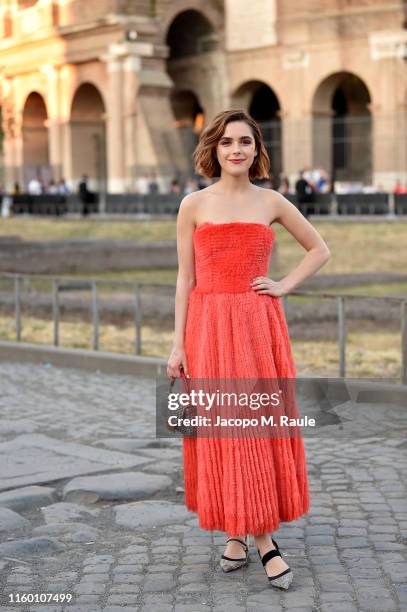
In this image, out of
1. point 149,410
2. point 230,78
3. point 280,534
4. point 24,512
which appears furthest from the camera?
point 230,78

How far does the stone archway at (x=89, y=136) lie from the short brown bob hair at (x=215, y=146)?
43232mm

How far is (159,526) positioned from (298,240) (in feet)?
5.45

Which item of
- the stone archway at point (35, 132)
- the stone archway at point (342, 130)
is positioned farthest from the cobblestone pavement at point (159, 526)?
the stone archway at point (35, 132)

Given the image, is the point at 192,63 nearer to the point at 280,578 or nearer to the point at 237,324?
the point at 237,324

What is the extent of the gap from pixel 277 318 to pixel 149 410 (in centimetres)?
438

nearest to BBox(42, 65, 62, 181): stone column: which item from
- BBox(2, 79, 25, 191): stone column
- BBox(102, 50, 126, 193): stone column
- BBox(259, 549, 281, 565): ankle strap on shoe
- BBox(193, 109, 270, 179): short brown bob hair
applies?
BBox(2, 79, 25, 191): stone column

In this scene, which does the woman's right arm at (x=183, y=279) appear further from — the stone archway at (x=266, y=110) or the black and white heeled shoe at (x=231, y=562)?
the stone archway at (x=266, y=110)

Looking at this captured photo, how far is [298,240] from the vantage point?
4977mm

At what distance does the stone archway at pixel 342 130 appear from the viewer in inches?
1588

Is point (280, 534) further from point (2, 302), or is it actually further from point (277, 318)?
point (2, 302)

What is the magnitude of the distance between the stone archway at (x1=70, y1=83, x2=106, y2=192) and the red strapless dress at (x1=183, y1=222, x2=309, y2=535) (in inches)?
1710

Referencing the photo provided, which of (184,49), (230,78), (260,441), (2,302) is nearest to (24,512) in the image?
(260,441)

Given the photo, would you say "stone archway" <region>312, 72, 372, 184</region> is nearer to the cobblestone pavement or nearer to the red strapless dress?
the cobblestone pavement

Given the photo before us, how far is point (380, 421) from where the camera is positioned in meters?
→ 8.24
